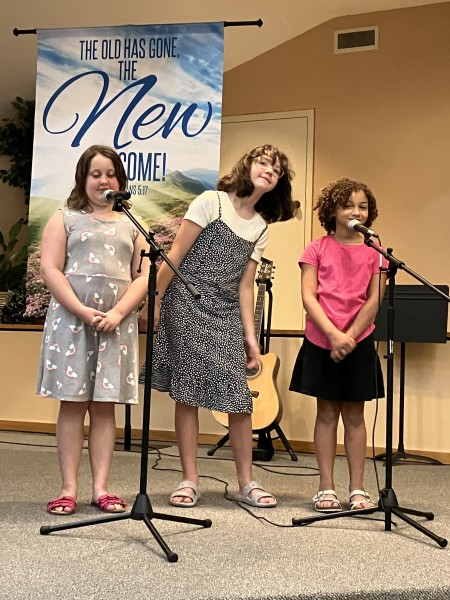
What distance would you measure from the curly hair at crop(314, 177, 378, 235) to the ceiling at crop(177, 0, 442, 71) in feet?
9.38

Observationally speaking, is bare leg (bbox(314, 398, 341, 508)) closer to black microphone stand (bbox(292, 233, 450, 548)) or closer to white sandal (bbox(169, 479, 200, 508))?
black microphone stand (bbox(292, 233, 450, 548))

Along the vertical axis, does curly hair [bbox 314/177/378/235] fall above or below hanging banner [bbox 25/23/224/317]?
below

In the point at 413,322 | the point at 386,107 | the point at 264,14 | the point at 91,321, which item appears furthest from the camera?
the point at 386,107

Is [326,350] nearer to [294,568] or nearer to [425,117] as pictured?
[294,568]

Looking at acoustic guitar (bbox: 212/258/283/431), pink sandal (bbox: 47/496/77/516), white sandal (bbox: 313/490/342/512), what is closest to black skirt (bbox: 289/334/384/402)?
white sandal (bbox: 313/490/342/512)

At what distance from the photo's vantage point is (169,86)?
4.18 metres

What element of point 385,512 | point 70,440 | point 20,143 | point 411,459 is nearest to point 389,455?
point 385,512

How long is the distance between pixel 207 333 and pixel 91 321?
1.37 ft

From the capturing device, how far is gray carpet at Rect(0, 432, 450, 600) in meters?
1.64

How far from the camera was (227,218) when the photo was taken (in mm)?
2576

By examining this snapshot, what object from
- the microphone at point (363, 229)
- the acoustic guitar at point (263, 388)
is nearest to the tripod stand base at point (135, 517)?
the microphone at point (363, 229)

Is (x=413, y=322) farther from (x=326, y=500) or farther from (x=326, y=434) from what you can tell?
(x=326, y=500)

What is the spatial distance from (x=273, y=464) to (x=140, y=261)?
1.54 meters

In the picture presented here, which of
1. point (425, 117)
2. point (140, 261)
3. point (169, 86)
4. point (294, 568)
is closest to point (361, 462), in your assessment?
point (294, 568)
